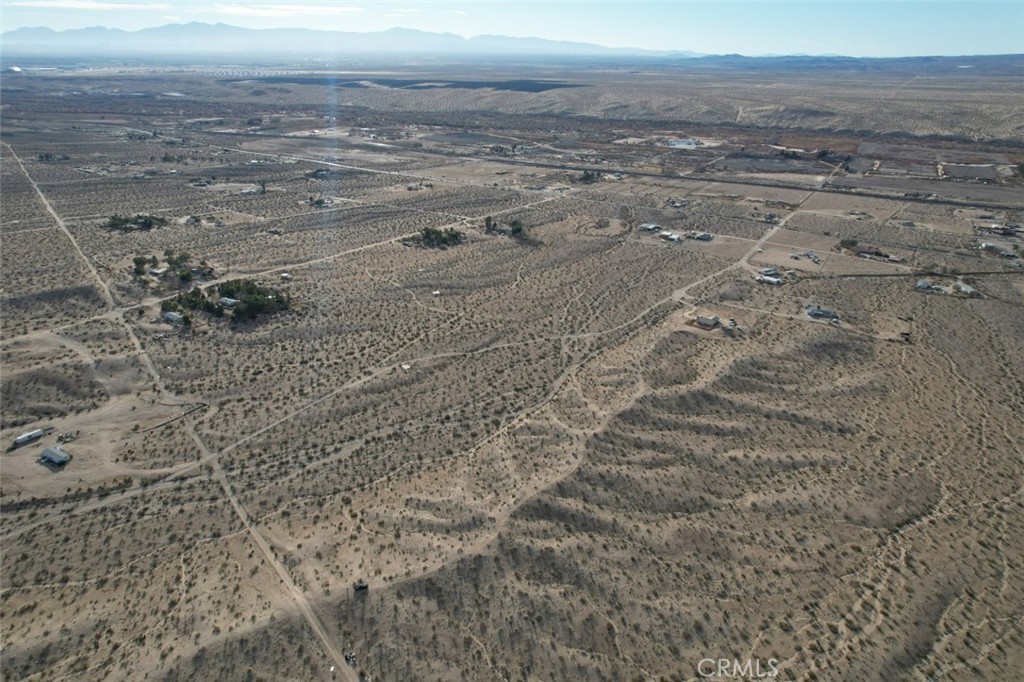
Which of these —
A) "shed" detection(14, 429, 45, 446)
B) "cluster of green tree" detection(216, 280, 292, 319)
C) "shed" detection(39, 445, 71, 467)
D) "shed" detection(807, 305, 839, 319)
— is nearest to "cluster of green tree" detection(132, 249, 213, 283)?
"cluster of green tree" detection(216, 280, 292, 319)

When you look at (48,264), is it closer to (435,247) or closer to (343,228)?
(343,228)

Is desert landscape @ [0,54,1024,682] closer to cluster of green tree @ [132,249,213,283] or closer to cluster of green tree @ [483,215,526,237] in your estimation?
cluster of green tree @ [483,215,526,237]

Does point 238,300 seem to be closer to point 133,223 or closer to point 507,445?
point 507,445

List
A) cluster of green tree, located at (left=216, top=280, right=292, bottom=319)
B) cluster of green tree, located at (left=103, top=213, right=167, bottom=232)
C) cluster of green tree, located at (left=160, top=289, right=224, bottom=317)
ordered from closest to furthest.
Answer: cluster of green tree, located at (left=216, top=280, right=292, bottom=319) → cluster of green tree, located at (left=160, top=289, right=224, bottom=317) → cluster of green tree, located at (left=103, top=213, right=167, bottom=232)

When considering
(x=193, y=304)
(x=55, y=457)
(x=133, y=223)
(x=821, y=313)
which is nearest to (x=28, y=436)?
(x=55, y=457)

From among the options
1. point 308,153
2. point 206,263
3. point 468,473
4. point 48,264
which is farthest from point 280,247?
point 308,153

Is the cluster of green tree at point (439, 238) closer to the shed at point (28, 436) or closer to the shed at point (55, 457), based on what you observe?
the shed at point (28, 436)

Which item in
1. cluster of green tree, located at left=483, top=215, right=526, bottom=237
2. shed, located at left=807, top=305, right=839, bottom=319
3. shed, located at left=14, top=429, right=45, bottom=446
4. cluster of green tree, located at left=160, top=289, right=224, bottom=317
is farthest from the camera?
cluster of green tree, located at left=483, top=215, right=526, bottom=237
